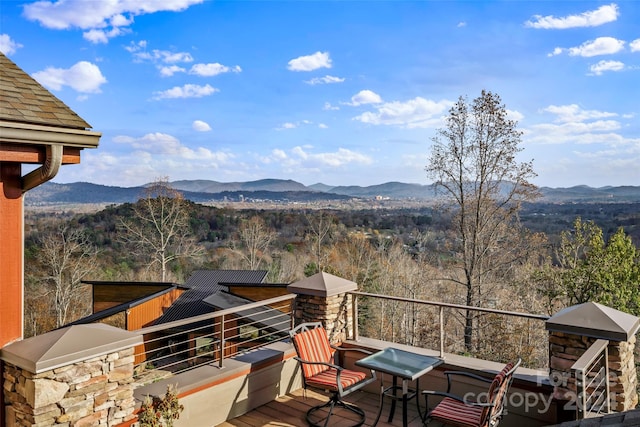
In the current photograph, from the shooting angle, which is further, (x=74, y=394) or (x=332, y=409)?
(x=332, y=409)

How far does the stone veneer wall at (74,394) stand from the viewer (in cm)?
305

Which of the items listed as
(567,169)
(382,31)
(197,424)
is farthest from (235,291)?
(567,169)

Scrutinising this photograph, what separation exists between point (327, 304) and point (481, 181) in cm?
1512

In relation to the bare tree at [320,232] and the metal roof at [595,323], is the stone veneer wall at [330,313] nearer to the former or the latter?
the metal roof at [595,323]

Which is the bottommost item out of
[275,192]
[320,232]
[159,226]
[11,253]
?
[320,232]

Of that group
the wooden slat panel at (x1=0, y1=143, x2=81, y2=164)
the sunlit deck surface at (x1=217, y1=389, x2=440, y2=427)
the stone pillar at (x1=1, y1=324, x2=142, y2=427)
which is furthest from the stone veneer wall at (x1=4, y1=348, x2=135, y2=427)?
the wooden slat panel at (x1=0, y1=143, x2=81, y2=164)

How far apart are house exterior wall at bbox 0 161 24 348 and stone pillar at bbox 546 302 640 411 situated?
4.48 metres

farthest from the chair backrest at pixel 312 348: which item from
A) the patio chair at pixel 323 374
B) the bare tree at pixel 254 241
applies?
the bare tree at pixel 254 241

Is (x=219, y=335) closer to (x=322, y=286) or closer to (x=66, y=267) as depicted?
(x=322, y=286)

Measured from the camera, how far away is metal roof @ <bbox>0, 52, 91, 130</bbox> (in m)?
3.27

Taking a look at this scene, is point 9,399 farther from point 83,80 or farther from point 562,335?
point 83,80

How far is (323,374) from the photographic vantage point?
15.3 feet

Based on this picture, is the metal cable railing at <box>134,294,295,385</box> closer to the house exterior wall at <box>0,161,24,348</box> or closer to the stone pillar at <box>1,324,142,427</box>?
the stone pillar at <box>1,324,142,427</box>

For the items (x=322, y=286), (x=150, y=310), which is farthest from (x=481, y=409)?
(x=150, y=310)
